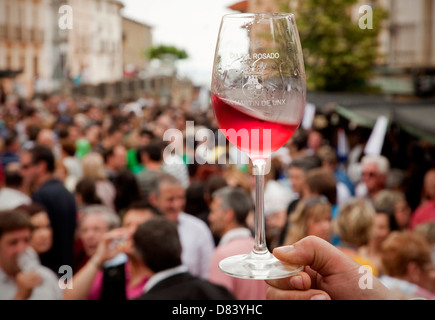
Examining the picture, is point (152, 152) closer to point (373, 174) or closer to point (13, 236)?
point (373, 174)

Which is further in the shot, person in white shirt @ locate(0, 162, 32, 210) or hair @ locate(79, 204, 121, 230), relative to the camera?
person in white shirt @ locate(0, 162, 32, 210)

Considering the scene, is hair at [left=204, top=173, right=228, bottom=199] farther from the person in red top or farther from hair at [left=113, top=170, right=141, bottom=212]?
the person in red top

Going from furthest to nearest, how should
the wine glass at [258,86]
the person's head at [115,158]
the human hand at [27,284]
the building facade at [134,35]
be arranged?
the person's head at [115,158]
the human hand at [27,284]
the building facade at [134,35]
the wine glass at [258,86]

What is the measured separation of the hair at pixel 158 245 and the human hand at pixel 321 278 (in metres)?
1.80

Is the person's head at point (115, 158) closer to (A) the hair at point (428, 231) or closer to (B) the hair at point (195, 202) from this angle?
(B) the hair at point (195, 202)

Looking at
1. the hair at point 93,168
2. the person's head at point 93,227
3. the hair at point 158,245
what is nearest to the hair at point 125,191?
the hair at point 93,168

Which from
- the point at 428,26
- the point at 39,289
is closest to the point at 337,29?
the point at 428,26

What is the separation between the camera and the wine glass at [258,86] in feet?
3.67

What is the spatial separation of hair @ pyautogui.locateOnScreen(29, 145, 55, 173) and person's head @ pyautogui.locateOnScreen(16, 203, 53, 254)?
1.05 meters

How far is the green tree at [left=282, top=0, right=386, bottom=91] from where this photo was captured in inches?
693

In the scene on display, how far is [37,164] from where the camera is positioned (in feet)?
16.0

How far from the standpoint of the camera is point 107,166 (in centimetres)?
677

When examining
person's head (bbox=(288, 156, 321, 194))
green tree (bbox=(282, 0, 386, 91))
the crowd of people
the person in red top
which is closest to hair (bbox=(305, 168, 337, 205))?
the crowd of people

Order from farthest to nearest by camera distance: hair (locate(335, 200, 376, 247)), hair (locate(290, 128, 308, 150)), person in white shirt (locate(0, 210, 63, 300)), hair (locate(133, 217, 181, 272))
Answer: hair (locate(290, 128, 308, 150)), hair (locate(335, 200, 376, 247)), hair (locate(133, 217, 181, 272)), person in white shirt (locate(0, 210, 63, 300))
